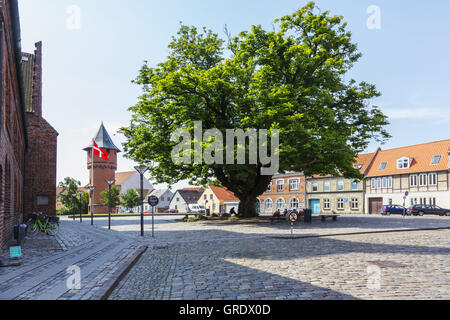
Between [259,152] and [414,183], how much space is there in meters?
32.8

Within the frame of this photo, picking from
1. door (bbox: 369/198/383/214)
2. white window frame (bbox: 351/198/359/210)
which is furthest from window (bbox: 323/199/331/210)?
door (bbox: 369/198/383/214)

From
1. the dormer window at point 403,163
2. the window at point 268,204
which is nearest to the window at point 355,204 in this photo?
the dormer window at point 403,163

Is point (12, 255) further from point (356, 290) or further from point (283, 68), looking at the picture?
point (283, 68)

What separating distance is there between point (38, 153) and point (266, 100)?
60.3ft

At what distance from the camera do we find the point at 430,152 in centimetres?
4809

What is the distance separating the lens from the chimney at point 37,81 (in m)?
27.5

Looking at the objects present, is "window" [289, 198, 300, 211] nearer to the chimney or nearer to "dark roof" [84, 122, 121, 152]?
the chimney

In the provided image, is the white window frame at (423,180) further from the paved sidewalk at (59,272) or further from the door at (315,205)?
the paved sidewalk at (59,272)

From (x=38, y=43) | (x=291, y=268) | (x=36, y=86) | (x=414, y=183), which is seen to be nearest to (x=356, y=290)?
(x=291, y=268)

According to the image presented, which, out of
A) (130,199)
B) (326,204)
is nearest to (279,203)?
(326,204)

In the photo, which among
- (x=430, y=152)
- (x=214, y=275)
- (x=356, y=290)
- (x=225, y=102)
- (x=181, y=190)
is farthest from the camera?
(x=181, y=190)

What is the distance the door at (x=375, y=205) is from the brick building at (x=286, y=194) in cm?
973

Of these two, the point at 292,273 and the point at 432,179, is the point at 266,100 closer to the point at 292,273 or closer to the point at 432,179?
the point at 292,273
